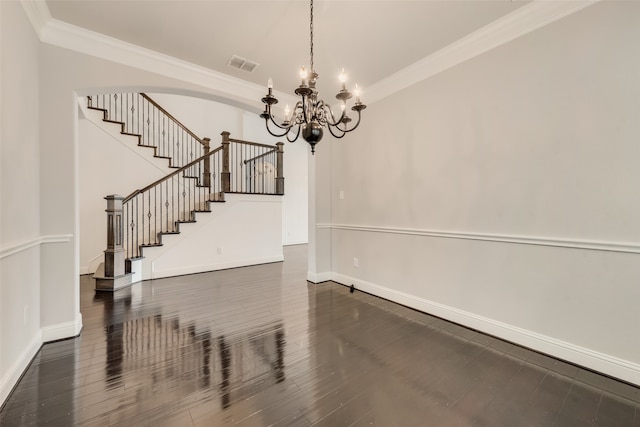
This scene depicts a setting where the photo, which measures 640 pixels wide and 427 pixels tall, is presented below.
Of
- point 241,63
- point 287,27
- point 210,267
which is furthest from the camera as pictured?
point 210,267

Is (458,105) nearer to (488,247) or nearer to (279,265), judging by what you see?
(488,247)

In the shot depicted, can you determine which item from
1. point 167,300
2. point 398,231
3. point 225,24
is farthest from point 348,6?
point 167,300

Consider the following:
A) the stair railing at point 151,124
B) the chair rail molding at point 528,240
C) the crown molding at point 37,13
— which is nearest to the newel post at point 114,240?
the stair railing at point 151,124

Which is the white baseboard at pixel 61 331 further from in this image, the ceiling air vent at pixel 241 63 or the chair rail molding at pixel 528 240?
the chair rail molding at pixel 528 240

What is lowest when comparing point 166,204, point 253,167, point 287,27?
point 166,204

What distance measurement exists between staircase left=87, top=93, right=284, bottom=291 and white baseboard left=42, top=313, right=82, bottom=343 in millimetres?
1523

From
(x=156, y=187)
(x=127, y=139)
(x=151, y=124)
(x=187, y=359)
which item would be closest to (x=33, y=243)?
(x=187, y=359)

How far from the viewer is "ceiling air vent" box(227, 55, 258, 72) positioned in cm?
287

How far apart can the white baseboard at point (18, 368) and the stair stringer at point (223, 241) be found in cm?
218

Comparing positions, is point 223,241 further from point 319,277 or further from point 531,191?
point 531,191

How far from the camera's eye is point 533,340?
7.30 ft

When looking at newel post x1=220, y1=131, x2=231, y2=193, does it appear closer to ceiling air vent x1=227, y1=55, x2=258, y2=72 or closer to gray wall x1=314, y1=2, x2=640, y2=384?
ceiling air vent x1=227, y1=55, x2=258, y2=72

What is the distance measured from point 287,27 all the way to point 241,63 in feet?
2.68

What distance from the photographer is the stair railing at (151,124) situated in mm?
5336
